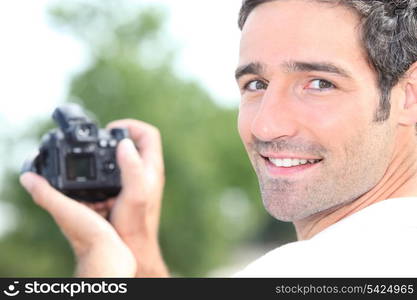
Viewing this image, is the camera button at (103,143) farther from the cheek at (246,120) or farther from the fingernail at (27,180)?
the cheek at (246,120)

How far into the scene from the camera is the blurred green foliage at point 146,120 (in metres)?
33.1

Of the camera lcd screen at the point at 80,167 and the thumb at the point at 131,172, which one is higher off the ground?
the camera lcd screen at the point at 80,167

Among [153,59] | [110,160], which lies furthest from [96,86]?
[110,160]

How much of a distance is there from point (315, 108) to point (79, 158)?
94.4 inches

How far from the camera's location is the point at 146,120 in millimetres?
35375

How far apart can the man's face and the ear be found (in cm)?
15

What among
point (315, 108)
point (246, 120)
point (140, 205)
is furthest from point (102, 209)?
point (315, 108)

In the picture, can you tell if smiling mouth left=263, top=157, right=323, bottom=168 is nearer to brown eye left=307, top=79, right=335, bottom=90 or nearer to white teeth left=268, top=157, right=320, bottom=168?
white teeth left=268, top=157, right=320, bottom=168

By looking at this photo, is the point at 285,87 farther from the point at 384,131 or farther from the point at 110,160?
the point at 110,160

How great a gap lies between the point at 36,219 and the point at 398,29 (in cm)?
3121

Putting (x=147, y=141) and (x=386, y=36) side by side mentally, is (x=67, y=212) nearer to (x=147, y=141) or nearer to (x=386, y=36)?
(x=147, y=141)

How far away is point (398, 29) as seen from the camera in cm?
315

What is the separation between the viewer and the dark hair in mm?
2990

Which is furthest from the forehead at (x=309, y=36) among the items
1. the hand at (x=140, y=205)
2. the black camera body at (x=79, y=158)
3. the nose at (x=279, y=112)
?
the black camera body at (x=79, y=158)
